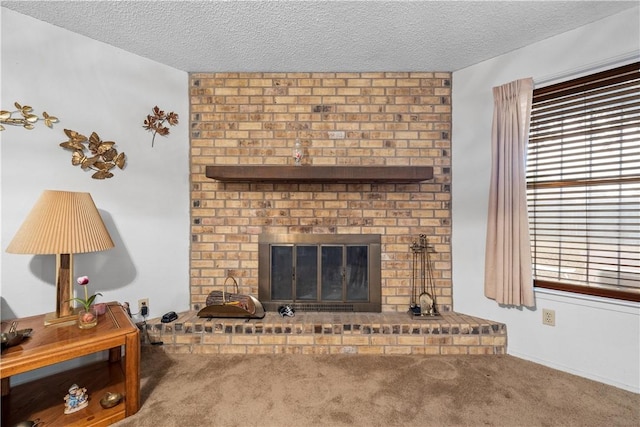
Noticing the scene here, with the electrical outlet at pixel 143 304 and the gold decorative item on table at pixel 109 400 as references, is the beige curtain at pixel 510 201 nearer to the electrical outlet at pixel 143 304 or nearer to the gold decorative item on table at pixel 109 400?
the gold decorative item on table at pixel 109 400

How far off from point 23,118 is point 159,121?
0.79 m

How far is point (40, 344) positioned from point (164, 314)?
97 centimetres

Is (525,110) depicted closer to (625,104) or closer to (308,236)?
(625,104)

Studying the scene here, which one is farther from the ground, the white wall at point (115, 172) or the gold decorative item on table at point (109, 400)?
the white wall at point (115, 172)

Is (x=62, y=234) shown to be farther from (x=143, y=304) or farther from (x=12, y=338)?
(x=143, y=304)

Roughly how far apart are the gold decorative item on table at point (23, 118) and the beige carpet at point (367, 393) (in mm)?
1770

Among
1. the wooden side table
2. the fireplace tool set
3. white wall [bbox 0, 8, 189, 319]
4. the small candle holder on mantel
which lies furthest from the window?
white wall [bbox 0, 8, 189, 319]

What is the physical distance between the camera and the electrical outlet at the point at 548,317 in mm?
1907

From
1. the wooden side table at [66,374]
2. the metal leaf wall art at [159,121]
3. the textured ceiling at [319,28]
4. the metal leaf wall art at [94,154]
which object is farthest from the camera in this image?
the metal leaf wall art at [159,121]

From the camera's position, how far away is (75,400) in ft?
4.55

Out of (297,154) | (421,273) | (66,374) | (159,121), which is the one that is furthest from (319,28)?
(66,374)

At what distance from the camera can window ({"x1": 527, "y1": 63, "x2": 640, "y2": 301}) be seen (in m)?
1.70

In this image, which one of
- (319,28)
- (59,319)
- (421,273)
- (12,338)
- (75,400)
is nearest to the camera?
(12,338)

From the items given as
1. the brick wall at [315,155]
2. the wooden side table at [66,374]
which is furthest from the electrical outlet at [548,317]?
the wooden side table at [66,374]
